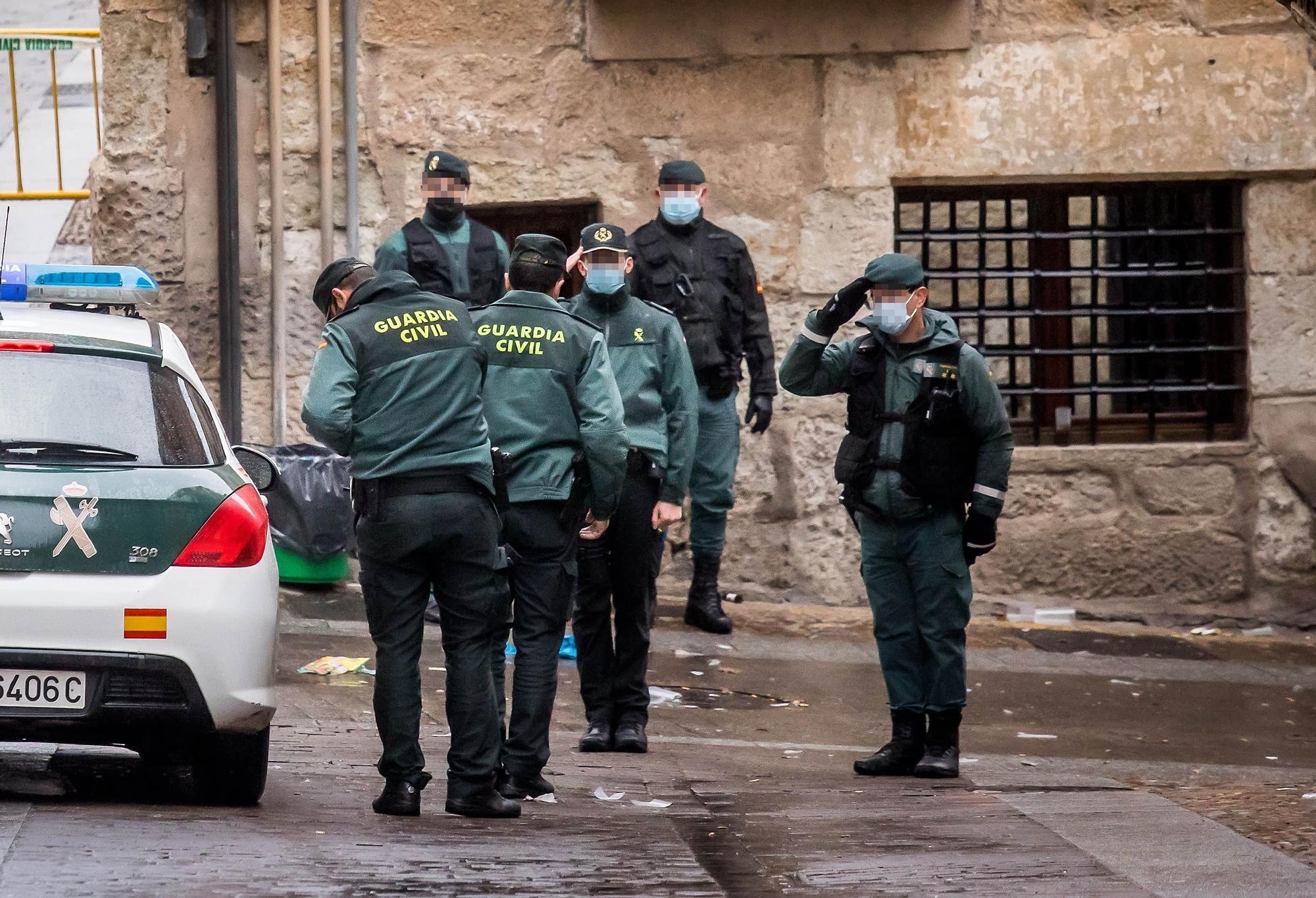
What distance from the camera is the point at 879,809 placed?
6.12 metres

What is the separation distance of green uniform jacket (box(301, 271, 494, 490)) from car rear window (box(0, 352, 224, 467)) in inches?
15.6

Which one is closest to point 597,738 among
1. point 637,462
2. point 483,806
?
point 637,462

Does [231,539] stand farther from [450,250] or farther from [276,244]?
[276,244]

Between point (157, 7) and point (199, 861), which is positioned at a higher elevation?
point (157, 7)

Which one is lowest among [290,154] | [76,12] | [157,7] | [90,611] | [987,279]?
[90,611]

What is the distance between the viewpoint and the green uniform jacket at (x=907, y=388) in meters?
6.81

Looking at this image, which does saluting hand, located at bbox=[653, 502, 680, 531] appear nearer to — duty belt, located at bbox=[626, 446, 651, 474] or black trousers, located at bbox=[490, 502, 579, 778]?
duty belt, located at bbox=[626, 446, 651, 474]

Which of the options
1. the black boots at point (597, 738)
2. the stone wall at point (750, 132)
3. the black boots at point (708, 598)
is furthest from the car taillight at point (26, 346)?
the stone wall at point (750, 132)

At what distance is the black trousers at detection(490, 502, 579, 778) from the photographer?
598 centimetres

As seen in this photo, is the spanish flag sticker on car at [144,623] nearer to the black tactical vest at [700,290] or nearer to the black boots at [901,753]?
the black boots at [901,753]

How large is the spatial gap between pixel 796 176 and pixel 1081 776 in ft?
15.8

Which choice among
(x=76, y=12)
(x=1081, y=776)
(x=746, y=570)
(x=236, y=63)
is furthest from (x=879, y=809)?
(x=76, y=12)

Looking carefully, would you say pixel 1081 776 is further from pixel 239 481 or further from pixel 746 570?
pixel 746 570

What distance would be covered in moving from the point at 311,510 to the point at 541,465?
165 inches
